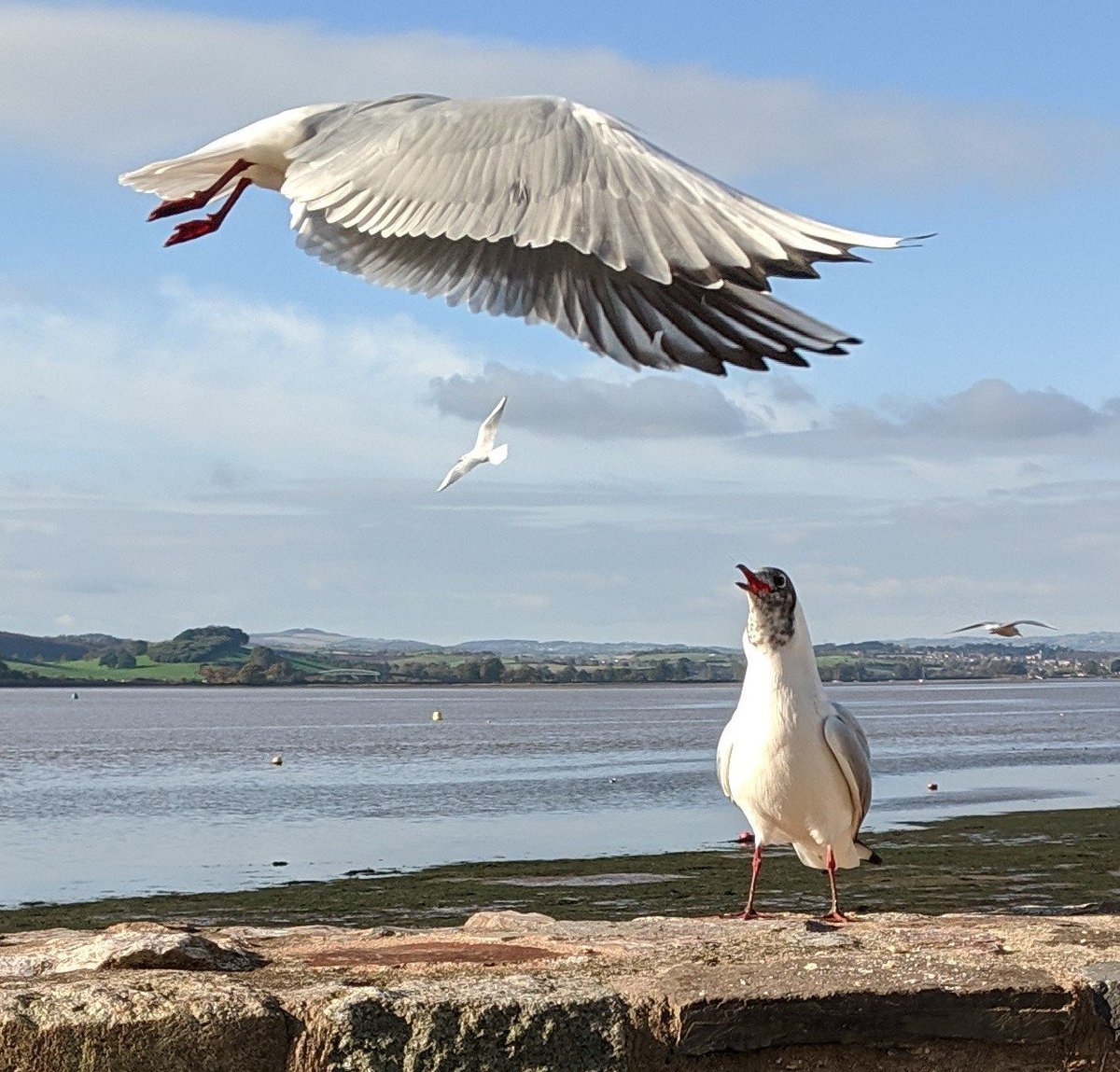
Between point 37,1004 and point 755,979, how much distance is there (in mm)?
1688

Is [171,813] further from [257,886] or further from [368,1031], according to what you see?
[368,1031]

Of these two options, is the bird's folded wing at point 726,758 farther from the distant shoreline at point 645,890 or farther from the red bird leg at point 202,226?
the distant shoreline at point 645,890

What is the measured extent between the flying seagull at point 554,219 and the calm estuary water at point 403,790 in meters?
20.1

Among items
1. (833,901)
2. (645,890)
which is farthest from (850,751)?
(645,890)

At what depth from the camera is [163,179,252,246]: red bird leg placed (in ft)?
9.95

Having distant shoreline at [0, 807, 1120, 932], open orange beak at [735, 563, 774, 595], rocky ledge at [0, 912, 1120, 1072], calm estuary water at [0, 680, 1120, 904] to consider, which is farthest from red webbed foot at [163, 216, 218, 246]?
calm estuary water at [0, 680, 1120, 904]

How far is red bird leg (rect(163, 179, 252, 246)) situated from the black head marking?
10.0ft

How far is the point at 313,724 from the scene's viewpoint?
8375 cm

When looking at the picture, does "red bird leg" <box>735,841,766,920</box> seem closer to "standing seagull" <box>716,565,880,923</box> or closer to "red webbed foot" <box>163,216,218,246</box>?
"standing seagull" <box>716,565,880,923</box>

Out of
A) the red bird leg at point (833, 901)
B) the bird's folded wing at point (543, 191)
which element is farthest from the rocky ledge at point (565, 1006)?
the bird's folded wing at point (543, 191)

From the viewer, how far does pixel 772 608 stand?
5.76m

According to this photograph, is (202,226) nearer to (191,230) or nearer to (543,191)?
(191,230)

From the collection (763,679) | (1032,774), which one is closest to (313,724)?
(1032,774)

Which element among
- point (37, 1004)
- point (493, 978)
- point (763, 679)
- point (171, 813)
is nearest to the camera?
point (37, 1004)
